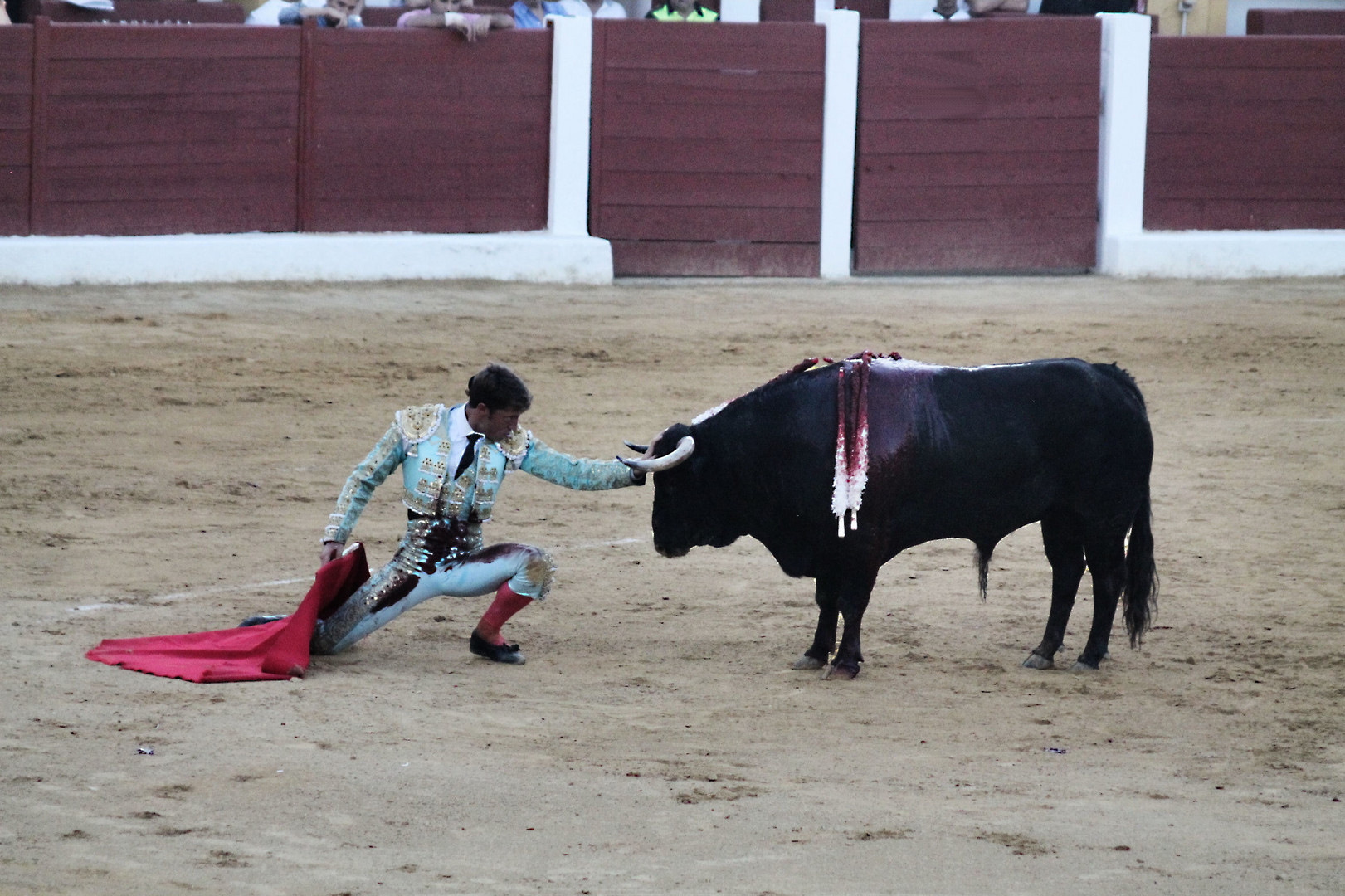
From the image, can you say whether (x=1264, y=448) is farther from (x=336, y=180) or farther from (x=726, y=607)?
(x=336, y=180)

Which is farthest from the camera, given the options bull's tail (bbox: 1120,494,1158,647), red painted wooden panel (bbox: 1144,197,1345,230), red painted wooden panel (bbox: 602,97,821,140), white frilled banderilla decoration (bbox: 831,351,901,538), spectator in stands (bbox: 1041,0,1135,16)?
spectator in stands (bbox: 1041,0,1135,16)

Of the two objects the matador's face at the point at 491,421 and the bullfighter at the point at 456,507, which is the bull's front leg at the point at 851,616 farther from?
the matador's face at the point at 491,421

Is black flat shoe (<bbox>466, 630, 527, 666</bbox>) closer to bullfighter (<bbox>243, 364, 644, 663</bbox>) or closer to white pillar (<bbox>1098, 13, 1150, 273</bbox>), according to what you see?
bullfighter (<bbox>243, 364, 644, 663</bbox>)

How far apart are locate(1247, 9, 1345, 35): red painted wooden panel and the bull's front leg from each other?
10104 millimetres

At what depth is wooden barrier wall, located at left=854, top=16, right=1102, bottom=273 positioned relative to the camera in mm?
11898

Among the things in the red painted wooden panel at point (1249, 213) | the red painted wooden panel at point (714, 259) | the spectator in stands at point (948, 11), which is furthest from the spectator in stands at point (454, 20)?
the red painted wooden panel at point (1249, 213)

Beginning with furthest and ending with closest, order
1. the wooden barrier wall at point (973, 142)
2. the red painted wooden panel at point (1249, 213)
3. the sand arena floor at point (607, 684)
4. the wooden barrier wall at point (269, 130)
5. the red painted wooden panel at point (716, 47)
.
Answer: the red painted wooden panel at point (1249, 213) → the wooden barrier wall at point (973, 142) → the red painted wooden panel at point (716, 47) → the wooden barrier wall at point (269, 130) → the sand arena floor at point (607, 684)

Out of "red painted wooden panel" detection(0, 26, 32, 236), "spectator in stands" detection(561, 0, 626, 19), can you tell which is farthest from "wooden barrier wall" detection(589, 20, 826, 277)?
"red painted wooden panel" detection(0, 26, 32, 236)

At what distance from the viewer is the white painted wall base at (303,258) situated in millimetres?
10234

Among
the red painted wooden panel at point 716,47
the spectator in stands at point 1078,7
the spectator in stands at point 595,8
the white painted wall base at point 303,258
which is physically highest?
the spectator in stands at point 1078,7

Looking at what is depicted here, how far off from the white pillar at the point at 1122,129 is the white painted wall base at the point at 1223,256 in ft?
0.38

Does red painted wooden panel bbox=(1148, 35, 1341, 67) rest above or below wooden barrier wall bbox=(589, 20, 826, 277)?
above

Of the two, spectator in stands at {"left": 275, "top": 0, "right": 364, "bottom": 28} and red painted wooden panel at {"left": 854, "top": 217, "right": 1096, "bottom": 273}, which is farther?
red painted wooden panel at {"left": 854, "top": 217, "right": 1096, "bottom": 273}

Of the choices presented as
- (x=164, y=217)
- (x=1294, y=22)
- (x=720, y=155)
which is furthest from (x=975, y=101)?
(x=164, y=217)
